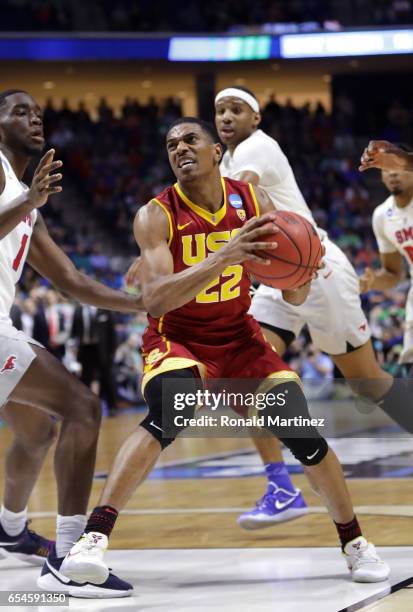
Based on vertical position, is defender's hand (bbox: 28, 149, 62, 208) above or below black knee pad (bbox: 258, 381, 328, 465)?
above

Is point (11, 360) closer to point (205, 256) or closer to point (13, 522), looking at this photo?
point (205, 256)

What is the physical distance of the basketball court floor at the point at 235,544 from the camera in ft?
13.6

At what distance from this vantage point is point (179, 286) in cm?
417

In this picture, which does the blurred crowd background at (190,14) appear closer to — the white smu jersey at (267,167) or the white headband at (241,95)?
the white headband at (241,95)

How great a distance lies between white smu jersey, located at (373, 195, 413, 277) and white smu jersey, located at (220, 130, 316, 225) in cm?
101

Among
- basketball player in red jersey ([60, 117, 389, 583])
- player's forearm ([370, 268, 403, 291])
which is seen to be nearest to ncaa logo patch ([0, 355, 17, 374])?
basketball player in red jersey ([60, 117, 389, 583])

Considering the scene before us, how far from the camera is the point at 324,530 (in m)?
5.64

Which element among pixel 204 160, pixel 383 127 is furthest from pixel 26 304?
pixel 383 127

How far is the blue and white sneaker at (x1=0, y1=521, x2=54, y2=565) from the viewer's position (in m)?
5.07

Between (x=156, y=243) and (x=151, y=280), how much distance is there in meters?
0.21

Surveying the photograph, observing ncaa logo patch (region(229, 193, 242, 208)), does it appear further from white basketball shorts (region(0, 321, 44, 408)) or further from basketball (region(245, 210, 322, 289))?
white basketball shorts (region(0, 321, 44, 408))

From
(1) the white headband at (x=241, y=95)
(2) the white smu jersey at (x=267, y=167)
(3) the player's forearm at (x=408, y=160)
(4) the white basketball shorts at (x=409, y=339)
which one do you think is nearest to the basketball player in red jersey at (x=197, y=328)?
(3) the player's forearm at (x=408, y=160)

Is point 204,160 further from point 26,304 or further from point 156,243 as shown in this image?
point 26,304

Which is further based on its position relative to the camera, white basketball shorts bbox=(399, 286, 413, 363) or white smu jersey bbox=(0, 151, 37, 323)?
white basketball shorts bbox=(399, 286, 413, 363)
